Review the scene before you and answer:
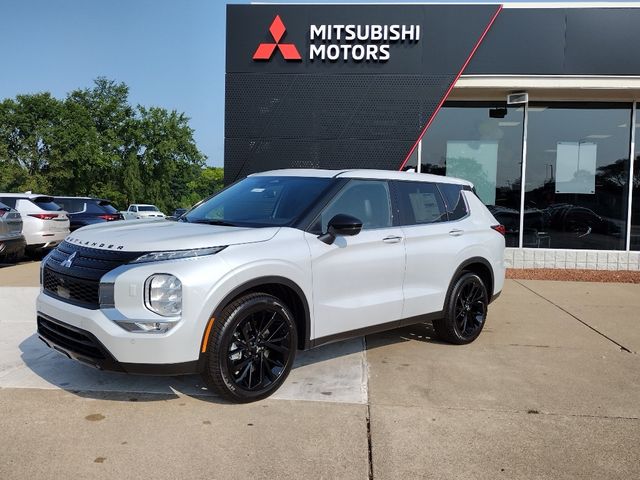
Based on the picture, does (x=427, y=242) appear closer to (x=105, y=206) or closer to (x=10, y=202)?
(x=10, y=202)

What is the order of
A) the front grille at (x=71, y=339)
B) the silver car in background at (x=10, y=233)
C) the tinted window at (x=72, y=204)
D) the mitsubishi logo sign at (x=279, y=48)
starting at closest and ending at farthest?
the front grille at (x=71, y=339), the silver car in background at (x=10, y=233), the mitsubishi logo sign at (x=279, y=48), the tinted window at (x=72, y=204)

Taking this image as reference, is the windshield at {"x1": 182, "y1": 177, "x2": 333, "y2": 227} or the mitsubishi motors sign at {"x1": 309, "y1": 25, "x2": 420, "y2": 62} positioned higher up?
the mitsubishi motors sign at {"x1": 309, "y1": 25, "x2": 420, "y2": 62}

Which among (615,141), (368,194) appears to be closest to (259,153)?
(368,194)

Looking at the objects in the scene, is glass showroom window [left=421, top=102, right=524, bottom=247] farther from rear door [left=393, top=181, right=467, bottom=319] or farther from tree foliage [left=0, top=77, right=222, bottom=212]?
tree foliage [left=0, top=77, right=222, bottom=212]

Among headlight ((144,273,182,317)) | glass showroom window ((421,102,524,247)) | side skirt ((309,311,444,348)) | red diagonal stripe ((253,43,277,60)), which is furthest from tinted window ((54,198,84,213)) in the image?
headlight ((144,273,182,317))

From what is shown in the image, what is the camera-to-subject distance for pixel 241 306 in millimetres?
3754

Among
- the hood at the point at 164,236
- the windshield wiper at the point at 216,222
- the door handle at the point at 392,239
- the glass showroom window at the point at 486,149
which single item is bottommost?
the door handle at the point at 392,239

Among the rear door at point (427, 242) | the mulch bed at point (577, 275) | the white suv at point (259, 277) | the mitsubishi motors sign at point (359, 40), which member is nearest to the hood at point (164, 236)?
the white suv at point (259, 277)

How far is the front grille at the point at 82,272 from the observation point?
3.63 metres

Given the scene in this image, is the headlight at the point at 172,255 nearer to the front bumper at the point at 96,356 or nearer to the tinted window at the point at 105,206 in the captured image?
the front bumper at the point at 96,356

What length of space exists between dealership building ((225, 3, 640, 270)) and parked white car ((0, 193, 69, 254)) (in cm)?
433

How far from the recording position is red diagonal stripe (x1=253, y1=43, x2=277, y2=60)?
35.7ft

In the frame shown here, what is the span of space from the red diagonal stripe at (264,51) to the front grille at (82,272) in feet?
25.3

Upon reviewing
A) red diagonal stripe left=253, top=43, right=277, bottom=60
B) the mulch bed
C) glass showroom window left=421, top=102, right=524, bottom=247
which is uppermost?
red diagonal stripe left=253, top=43, right=277, bottom=60
